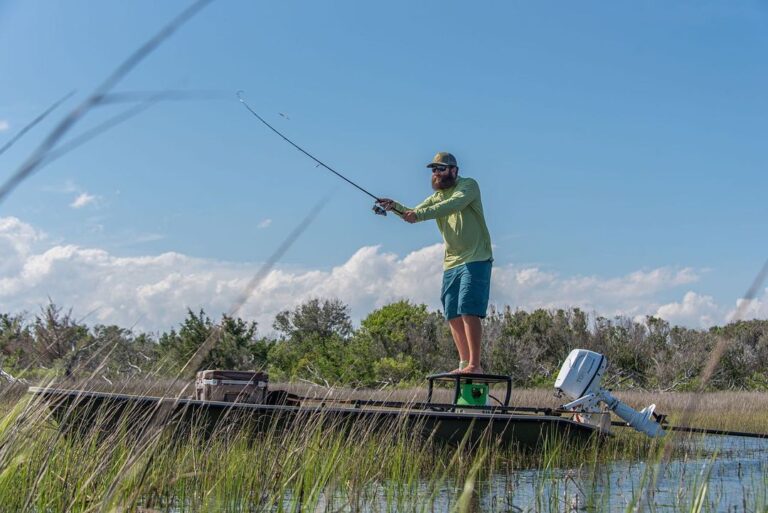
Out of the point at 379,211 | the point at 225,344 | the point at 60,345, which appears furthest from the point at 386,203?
the point at 225,344

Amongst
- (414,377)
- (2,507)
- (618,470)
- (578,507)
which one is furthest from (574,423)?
(414,377)

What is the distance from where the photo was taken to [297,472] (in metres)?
4.09

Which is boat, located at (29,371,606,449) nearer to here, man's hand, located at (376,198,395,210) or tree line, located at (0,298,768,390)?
man's hand, located at (376,198,395,210)

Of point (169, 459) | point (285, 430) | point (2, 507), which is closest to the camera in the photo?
point (2, 507)

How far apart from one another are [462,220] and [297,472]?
13.8 feet

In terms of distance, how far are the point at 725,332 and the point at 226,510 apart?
2.86m

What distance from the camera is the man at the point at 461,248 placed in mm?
7684

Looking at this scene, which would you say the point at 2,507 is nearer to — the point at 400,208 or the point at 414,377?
the point at 400,208

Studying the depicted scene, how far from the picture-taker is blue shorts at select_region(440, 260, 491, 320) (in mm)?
7684

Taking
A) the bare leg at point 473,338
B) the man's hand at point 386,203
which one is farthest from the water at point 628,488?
the man's hand at point 386,203

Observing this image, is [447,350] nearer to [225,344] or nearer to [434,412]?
[225,344]

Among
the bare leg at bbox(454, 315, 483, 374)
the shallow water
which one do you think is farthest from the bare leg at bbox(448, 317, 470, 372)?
the shallow water

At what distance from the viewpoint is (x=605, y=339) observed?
814 inches

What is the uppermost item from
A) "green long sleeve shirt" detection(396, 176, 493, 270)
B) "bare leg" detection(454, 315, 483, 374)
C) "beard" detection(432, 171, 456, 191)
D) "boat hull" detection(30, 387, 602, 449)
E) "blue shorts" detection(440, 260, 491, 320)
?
"beard" detection(432, 171, 456, 191)
